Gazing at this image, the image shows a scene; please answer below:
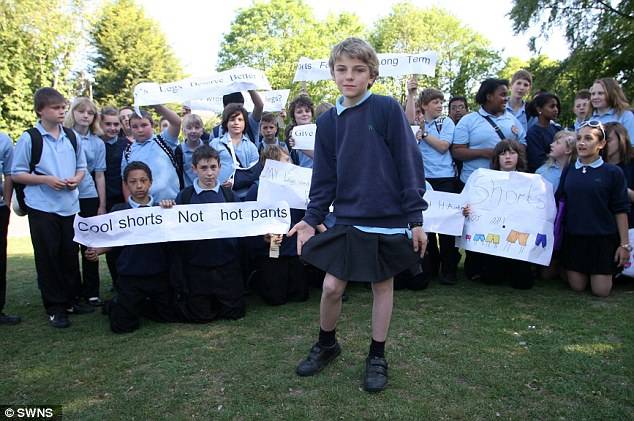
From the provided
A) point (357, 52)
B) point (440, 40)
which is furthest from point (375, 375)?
point (440, 40)

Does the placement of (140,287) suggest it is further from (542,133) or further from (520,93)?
(520,93)

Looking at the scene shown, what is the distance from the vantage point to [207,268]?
495cm

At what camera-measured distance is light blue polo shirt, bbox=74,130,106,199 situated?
5.41 m

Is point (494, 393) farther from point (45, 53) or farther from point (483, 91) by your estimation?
point (45, 53)

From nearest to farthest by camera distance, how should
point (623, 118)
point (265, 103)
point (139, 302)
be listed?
point (139, 302) → point (623, 118) → point (265, 103)

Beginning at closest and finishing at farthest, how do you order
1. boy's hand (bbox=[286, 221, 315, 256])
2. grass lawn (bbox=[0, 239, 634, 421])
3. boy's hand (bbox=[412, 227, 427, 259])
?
1. grass lawn (bbox=[0, 239, 634, 421])
2. boy's hand (bbox=[412, 227, 427, 259])
3. boy's hand (bbox=[286, 221, 315, 256])

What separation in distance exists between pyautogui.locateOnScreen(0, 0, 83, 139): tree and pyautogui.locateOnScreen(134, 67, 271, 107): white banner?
2491 cm

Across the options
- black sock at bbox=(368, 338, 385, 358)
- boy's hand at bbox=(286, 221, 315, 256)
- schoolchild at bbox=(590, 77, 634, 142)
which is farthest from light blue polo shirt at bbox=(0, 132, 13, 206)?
schoolchild at bbox=(590, 77, 634, 142)

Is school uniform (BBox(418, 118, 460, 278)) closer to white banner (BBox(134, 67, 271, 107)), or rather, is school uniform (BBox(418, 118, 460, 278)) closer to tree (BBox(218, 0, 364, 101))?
white banner (BBox(134, 67, 271, 107))

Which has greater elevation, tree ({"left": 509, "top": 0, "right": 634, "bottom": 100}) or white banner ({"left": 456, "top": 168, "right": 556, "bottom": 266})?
tree ({"left": 509, "top": 0, "right": 634, "bottom": 100})

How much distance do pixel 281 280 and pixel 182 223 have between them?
4.02 ft

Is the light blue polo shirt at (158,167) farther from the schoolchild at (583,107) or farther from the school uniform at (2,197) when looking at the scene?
the schoolchild at (583,107)

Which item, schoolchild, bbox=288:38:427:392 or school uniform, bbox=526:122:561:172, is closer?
schoolchild, bbox=288:38:427:392

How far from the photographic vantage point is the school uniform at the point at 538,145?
20.7ft
